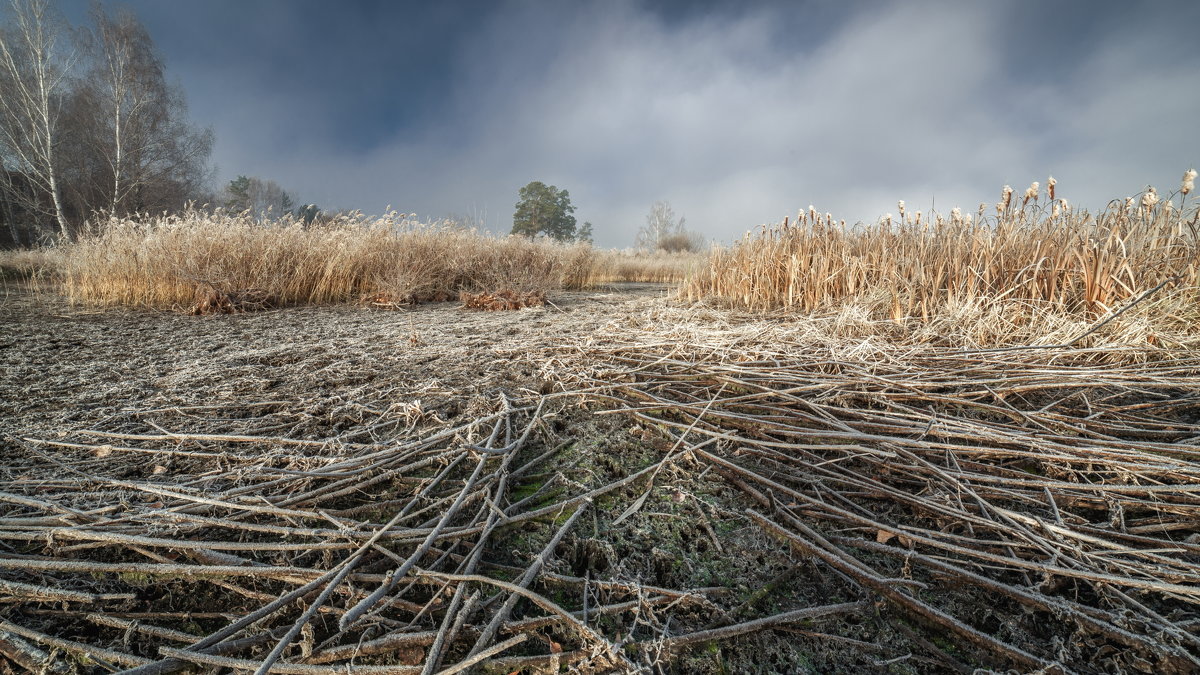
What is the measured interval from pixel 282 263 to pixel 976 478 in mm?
6871

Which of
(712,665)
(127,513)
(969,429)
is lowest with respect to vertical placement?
(712,665)

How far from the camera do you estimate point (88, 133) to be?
1608cm

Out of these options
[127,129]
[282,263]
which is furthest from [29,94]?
[282,263]

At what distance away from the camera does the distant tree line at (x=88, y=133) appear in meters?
12.7

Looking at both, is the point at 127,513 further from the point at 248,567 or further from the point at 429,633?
the point at 429,633

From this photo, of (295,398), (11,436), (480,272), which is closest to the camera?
(11,436)

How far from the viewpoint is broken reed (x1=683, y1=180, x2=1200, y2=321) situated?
2.76 m

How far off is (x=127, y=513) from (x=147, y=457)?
558 millimetres

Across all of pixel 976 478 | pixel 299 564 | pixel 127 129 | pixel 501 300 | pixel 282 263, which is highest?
pixel 127 129

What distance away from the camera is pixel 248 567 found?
3.24 ft

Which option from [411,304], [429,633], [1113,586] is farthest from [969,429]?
[411,304]

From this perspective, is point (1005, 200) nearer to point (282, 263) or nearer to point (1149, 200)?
point (1149, 200)

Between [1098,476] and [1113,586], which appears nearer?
[1113,586]

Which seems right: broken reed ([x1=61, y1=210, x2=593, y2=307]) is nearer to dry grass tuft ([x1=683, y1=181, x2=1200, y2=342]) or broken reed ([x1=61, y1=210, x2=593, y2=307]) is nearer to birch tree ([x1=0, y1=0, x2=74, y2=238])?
dry grass tuft ([x1=683, y1=181, x2=1200, y2=342])
